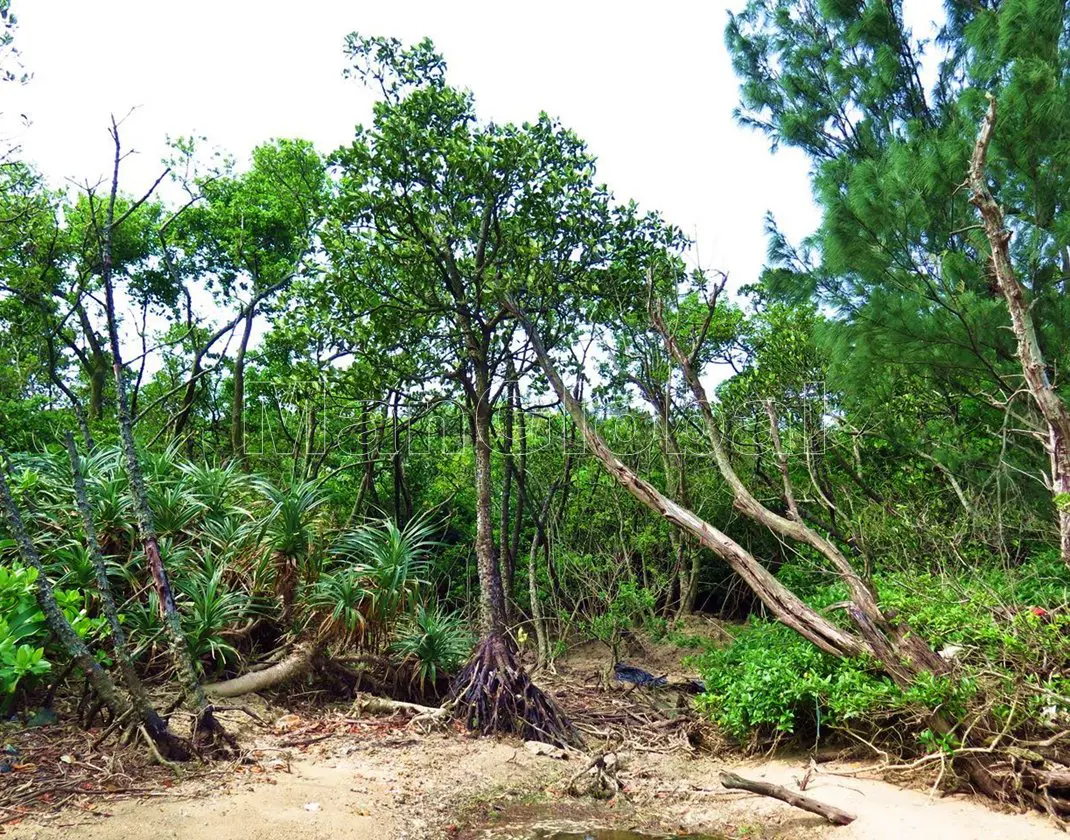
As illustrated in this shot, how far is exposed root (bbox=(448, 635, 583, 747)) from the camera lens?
5961 millimetres

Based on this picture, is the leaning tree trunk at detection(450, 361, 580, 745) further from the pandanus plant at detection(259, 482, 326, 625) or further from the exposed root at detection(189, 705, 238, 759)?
the exposed root at detection(189, 705, 238, 759)

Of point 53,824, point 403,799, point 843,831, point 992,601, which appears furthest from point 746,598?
point 53,824

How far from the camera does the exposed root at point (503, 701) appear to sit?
5961 millimetres

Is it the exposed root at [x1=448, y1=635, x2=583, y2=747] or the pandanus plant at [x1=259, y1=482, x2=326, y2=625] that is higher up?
the pandanus plant at [x1=259, y1=482, x2=326, y2=625]

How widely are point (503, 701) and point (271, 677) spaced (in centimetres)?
183

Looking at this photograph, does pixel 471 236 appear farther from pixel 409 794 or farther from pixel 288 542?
pixel 409 794

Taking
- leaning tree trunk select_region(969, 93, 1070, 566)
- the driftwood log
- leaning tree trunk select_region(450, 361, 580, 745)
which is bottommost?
the driftwood log

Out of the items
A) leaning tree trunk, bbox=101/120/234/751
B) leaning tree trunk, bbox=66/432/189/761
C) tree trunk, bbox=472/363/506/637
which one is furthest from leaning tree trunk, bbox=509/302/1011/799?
leaning tree trunk, bbox=66/432/189/761

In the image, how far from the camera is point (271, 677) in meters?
5.84

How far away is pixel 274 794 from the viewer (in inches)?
158

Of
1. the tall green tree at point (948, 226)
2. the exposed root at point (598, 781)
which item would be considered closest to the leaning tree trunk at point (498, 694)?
the exposed root at point (598, 781)

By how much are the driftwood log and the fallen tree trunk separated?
337cm

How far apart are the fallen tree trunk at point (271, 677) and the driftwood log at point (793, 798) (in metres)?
3.37

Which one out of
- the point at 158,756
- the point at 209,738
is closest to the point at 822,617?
the point at 209,738
